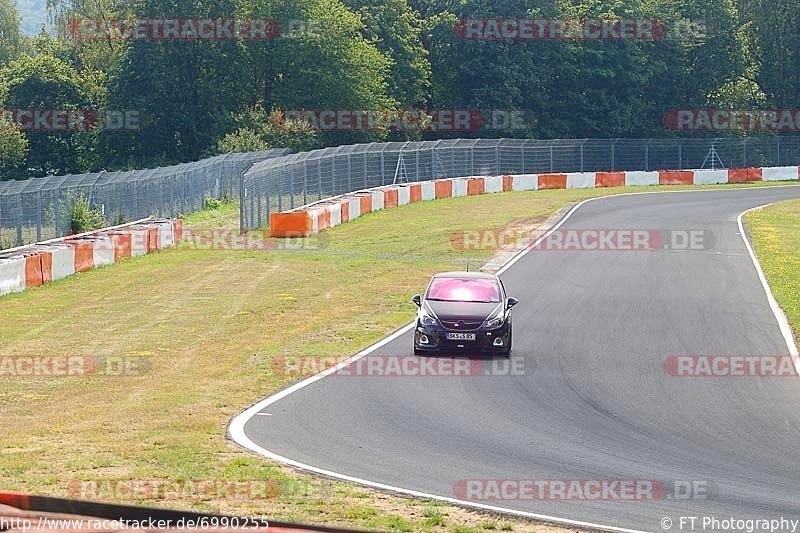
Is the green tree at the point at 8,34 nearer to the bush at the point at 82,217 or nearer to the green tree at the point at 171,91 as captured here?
the green tree at the point at 171,91

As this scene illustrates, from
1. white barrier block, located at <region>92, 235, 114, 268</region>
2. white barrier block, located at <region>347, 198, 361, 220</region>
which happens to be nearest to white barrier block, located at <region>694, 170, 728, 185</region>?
white barrier block, located at <region>347, 198, 361, 220</region>

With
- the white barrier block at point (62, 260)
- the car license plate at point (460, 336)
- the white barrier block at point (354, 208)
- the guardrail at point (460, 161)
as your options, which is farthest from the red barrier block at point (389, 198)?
the car license plate at point (460, 336)

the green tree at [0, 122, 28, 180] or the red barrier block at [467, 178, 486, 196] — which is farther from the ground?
the green tree at [0, 122, 28, 180]

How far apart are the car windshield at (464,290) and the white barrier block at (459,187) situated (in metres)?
32.1

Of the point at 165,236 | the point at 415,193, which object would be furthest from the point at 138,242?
the point at 415,193

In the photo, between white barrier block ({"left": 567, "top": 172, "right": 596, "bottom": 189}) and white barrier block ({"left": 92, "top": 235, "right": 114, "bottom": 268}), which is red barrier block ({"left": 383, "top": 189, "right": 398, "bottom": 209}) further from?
white barrier block ({"left": 92, "top": 235, "right": 114, "bottom": 268})

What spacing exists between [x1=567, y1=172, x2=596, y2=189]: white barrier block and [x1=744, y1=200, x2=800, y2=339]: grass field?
11519mm

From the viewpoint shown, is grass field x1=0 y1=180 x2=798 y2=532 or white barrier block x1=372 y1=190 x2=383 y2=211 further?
white barrier block x1=372 y1=190 x2=383 y2=211

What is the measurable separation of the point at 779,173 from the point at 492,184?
65.6ft

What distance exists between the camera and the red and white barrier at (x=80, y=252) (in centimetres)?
2841

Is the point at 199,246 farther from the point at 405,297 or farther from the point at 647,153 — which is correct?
the point at 647,153

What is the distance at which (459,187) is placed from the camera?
54406 millimetres

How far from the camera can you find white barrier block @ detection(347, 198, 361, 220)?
148 feet

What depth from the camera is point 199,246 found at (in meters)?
38.2
